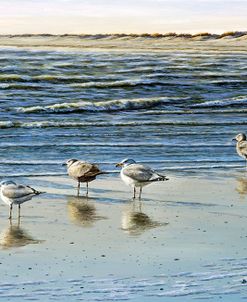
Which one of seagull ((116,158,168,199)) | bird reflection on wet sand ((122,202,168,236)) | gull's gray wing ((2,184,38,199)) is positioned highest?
gull's gray wing ((2,184,38,199))

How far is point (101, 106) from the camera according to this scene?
1277 inches

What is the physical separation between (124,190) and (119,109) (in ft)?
52.8

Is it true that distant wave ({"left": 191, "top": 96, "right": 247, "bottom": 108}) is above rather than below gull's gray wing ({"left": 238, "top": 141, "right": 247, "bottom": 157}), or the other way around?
below

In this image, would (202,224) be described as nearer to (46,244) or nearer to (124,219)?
(124,219)

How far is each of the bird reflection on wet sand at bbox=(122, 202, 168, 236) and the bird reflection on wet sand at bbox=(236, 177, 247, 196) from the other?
226cm

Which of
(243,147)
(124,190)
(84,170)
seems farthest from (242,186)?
(243,147)

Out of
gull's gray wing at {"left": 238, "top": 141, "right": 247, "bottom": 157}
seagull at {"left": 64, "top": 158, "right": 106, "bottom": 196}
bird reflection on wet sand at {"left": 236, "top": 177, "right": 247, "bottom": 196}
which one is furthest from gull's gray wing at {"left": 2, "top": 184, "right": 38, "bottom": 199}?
gull's gray wing at {"left": 238, "top": 141, "right": 247, "bottom": 157}

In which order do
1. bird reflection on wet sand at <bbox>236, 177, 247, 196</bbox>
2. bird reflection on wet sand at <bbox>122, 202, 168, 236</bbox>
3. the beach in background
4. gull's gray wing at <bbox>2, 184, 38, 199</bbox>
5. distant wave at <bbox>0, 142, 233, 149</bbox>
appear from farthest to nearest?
distant wave at <bbox>0, 142, 233, 149</bbox>, bird reflection on wet sand at <bbox>236, 177, 247, 196</bbox>, gull's gray wing at <bbox>2, 184, 38, 199</bbox>, bird reflection on wet sand at <bbox>122, 202, 168, 236</bbox>, the beach in background

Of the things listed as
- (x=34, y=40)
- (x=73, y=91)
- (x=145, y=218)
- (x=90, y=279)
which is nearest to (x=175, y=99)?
(x=73, y=91)

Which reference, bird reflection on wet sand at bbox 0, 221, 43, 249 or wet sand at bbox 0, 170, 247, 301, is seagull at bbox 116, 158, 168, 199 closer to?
wet sand at bbox 0, 170, 247, 301

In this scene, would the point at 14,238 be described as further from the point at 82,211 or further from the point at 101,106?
the point at 101,106

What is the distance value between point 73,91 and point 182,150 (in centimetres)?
1577

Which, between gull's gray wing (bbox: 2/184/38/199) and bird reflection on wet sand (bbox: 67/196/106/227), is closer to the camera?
bird reflection on wet sand (bbox: 67/196/106/227)

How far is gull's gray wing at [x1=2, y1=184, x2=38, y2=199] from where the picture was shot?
44.8 feet
